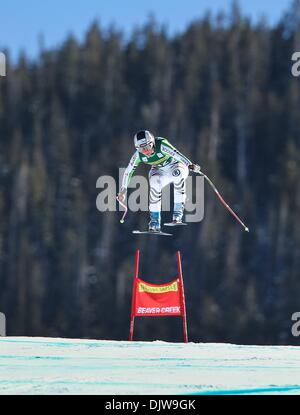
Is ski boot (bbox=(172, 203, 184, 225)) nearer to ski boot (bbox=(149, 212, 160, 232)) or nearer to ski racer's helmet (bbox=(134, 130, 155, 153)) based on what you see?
ski boot (bbox=(149, 212, 160, 232))

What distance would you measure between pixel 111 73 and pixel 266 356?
89.6 m

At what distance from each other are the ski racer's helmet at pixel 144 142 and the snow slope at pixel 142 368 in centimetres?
268

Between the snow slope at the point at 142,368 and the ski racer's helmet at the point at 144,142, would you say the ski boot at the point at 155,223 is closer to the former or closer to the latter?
the ski racer's helmet at the point at 144,142

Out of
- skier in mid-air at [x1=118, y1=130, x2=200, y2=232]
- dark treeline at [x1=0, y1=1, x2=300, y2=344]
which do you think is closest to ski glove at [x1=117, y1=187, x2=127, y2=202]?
skier in mid-air at [x1=118, y1=130, x2=200, y2=232]

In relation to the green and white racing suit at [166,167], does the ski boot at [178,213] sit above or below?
below

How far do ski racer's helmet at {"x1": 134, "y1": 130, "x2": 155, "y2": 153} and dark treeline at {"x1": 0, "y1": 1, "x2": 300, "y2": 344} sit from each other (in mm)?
56013

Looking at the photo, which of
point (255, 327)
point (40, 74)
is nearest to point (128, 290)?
point (255, 327)

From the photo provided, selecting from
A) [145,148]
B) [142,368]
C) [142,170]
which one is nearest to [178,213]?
[145,148]

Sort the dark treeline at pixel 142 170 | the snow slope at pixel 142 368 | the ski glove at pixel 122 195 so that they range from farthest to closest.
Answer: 1. the dark treeline at pixel 142 170
2. the ski glove at pixel 122 195
3. the snow slope at pixel 142 368

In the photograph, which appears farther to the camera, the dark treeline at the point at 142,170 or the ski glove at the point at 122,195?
the dark treeline at the point at 142,170

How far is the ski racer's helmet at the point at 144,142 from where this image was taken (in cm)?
1283

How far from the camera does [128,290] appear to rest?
72.6 metres

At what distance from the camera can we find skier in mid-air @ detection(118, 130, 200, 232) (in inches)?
510

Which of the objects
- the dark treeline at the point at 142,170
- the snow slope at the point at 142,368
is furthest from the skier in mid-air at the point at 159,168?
the dark treeline at the point at 142,170
